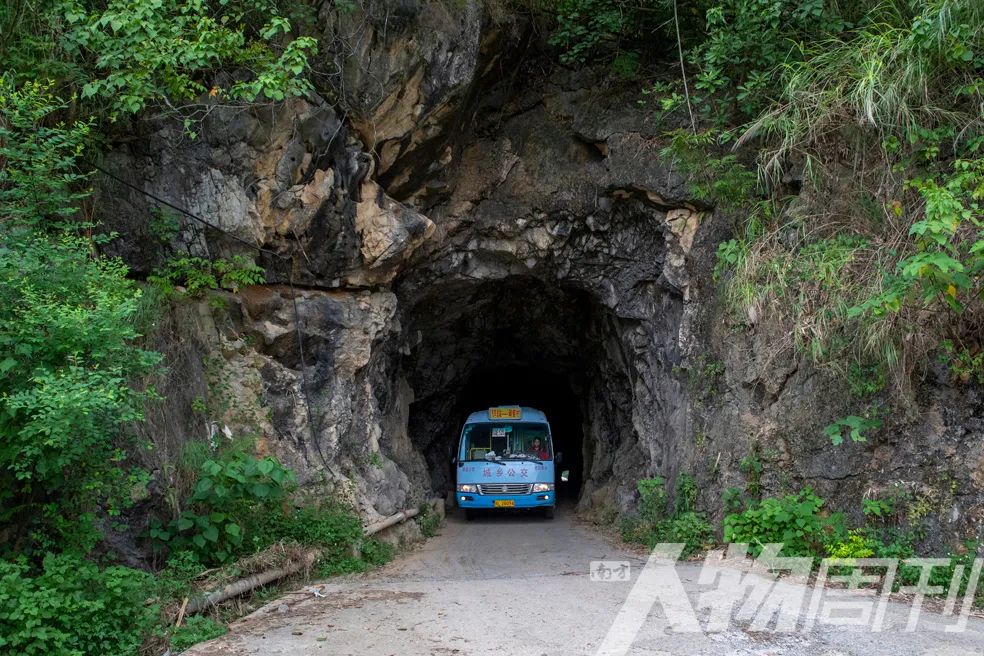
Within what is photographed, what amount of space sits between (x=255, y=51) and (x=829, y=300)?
7.28m

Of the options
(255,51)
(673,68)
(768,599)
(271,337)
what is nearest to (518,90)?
(673,68)

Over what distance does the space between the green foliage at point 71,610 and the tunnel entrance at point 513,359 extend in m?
8.40

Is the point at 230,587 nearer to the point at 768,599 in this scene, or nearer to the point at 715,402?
the point at 768,599

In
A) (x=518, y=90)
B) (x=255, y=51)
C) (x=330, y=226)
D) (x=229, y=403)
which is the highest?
(x=518, y=90)

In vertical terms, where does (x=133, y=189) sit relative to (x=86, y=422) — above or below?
above

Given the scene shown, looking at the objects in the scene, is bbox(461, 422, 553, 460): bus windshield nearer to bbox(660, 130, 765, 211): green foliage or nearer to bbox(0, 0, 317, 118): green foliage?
bbox(660, 130, 765, 211): green foliage

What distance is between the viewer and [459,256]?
1286 centimetres

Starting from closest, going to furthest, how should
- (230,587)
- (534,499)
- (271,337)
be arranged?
(230,587) < (271,337) < (534,499)

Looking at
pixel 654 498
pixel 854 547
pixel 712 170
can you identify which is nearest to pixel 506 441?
pixel 654 498

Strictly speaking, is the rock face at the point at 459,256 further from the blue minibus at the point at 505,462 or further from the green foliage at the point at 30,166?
the green foliage at the point at 30,166

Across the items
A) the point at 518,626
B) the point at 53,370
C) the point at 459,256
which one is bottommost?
the point at 518,626

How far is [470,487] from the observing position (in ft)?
47.5

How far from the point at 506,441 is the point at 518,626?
9.23m

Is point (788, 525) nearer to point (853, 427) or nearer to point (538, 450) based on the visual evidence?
point (853, 427)
